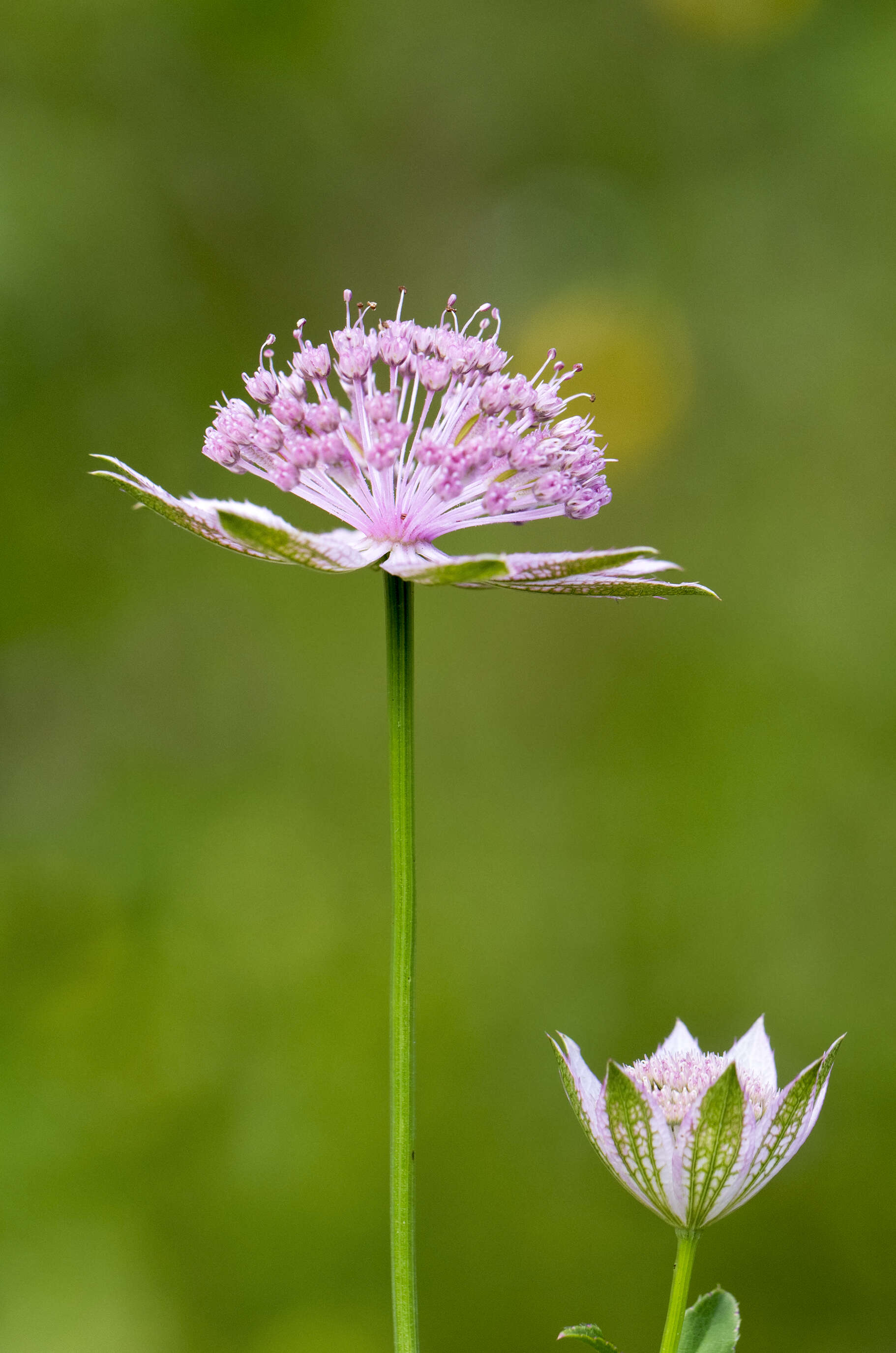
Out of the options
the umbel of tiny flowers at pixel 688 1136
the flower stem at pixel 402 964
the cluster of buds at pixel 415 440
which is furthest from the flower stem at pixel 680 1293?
the cluster of buds at pixel 415 440

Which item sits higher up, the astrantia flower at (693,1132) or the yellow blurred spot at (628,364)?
the yellow blurred spot at (628,364)

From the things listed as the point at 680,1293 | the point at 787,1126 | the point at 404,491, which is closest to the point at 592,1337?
the point at 680,1293

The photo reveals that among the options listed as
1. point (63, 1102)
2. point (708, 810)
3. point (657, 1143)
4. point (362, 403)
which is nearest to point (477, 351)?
point (362, 403)

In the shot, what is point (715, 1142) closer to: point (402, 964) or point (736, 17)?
point (402, 964)

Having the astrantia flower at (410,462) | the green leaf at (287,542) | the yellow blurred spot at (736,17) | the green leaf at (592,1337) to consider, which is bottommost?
the green leaf at (592,1337)

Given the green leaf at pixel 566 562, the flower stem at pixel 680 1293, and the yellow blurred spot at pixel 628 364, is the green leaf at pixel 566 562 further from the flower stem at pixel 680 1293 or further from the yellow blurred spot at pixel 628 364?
the yellow blurred spot at pixel 628 364

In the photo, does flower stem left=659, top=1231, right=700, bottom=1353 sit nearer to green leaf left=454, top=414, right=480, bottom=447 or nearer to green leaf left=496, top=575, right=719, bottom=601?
A: green leaf left=496, top=575, right=719, bottom=601

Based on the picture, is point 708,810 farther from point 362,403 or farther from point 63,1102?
point 362,403
